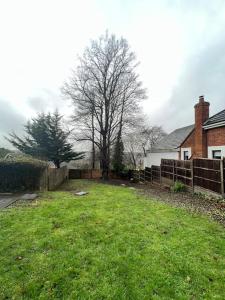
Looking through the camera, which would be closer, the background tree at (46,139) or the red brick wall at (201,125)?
the red brick wall at (201,125)

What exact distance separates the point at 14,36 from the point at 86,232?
9770 mm

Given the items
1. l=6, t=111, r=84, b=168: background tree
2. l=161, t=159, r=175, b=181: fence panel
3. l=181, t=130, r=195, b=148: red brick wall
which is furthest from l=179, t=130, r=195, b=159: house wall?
l=6, t=111, r=84, b=168: background tree

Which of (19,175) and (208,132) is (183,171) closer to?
(208,132)

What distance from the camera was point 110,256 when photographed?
134 inches

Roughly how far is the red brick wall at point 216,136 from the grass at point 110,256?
6.52m

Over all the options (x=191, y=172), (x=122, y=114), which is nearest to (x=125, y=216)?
(x=191, y=172)

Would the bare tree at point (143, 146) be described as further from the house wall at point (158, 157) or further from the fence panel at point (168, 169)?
the fence panel at point (168, 169)

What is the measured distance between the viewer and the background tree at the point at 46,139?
2172 cm

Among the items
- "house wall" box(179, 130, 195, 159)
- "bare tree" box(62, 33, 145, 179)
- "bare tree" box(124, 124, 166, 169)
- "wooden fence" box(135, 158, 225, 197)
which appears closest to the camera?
"wooden fence" box(135, 158, 225, 197)

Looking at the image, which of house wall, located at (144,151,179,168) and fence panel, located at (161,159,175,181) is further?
house wall, located at (144,151,179,168)

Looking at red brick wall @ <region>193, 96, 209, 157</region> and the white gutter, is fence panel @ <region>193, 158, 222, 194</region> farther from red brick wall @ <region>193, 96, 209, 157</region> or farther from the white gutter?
the white gutter

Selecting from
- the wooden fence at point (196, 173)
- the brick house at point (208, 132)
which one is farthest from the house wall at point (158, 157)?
the brick house at point (208, 132)

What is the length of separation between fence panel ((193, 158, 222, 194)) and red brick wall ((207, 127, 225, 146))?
6.40 feet

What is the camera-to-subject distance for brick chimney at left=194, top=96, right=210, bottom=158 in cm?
1208
